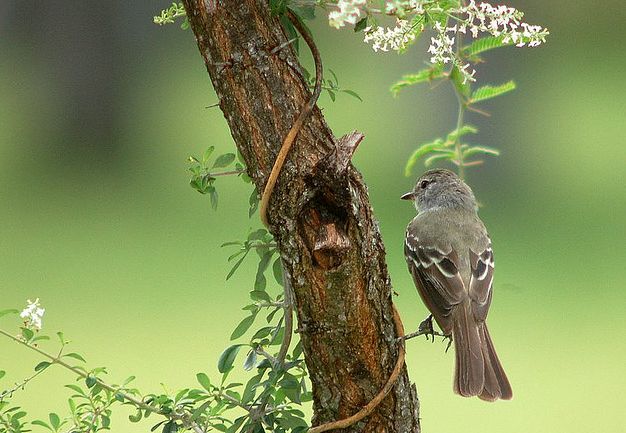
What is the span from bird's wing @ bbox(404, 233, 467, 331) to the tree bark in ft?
3.12

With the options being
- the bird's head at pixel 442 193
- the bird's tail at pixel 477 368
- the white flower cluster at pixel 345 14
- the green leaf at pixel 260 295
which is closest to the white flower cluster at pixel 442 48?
the white flower cluster at pixel 345 14

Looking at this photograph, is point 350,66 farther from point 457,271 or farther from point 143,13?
point 457,271

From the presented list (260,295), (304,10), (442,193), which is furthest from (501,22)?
(442,193)

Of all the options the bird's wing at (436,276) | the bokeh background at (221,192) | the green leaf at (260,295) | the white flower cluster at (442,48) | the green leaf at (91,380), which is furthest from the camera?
the bokeh background at (221,192)

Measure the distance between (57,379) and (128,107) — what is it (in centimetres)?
628

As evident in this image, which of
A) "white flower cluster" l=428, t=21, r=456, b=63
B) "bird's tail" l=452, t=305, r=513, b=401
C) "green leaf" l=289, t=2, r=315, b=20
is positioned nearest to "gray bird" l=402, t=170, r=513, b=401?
"bird's tail" l=452, t=305, r=513, b=401

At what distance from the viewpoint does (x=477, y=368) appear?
3172mm

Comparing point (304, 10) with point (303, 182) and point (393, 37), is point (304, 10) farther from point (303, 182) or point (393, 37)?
point (303, 182)

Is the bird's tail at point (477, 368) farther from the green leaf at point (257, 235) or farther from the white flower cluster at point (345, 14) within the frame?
the white flower cluster at point (345, 14)

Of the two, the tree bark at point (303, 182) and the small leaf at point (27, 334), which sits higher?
the tree bark at point (303, 182)

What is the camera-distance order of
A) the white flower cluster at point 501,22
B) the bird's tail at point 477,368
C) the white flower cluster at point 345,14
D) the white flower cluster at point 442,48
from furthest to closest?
the bird's tail at point 477,368 → the white flower cluster at point 442,48 → the white flower cluster at point 501,22 → the white flower cluster at point 345,14

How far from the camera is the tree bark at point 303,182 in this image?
241 centimetres

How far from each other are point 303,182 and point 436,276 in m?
1.26

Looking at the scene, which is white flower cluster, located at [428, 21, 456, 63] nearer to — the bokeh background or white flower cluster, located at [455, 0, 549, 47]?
white flower cluster, located at [455, 0, 549, 47]
